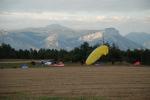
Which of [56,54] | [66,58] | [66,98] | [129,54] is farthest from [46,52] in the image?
[66,98]

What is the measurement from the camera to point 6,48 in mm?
106562

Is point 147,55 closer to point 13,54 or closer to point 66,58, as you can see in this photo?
point 66,58

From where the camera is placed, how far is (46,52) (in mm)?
104875

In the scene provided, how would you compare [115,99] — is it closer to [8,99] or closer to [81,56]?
[8,99]

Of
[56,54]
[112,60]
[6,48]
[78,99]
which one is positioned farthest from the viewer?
[6,48]

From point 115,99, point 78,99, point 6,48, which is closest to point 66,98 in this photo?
point 78,99

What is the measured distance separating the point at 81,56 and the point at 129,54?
413 inches

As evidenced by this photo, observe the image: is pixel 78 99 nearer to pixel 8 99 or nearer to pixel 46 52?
pixel 8 99

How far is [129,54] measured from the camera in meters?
85.6

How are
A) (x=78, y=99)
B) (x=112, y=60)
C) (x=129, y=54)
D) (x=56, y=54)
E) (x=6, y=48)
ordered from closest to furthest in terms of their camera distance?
(x=78, y=99) < (x=112, y=60) < (x=129, y=54) < (x=56, y=54) < (x=6, y=48)

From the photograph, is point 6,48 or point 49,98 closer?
point 49,98

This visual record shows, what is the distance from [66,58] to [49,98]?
70.5 meters

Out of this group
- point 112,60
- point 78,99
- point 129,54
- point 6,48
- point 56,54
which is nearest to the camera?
point 78,99

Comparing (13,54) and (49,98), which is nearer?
(49,98)
